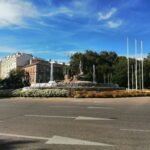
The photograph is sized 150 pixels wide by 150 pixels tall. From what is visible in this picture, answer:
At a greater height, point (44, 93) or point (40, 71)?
point (40, 71)

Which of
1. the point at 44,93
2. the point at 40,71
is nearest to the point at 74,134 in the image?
the point at 44,93

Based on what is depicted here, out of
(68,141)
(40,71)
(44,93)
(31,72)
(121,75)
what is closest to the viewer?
(68,141)

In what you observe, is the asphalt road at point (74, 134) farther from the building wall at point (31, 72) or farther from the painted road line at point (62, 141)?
the building wall at point (31, 72)

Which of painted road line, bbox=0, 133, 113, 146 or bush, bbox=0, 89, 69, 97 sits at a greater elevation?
bush, bbox=0, 89, 69, 97

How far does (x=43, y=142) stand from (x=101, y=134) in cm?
218

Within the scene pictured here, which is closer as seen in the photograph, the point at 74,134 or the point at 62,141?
the point at 62,141

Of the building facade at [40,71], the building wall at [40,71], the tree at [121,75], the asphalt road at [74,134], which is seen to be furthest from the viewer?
the building wall at [40,71]

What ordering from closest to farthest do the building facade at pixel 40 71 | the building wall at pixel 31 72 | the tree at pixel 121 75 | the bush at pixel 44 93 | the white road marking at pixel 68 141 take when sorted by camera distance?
the white road marking at pixel 68 141, the bush at pixel 44 93, the tree at pixel 121 75, the building facade at pixel 40 71, the building wall at pixel 31 72

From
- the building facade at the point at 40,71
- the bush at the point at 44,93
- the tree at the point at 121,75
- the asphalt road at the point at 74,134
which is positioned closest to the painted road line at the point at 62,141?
the asphalt road at the point at 74,134

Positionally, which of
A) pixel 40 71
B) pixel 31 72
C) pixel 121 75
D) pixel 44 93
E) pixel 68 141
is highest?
pixel 40 71

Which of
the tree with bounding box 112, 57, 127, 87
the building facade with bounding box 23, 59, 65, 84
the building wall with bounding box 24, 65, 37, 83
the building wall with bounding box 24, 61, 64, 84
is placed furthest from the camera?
the building wall with bounding box 24, 65, 37, 83

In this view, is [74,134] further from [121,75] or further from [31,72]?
[31,72]

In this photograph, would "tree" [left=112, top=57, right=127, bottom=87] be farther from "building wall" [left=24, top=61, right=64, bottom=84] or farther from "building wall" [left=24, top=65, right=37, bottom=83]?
"building wall" [left=24, top=65, right=37, bottom=83]

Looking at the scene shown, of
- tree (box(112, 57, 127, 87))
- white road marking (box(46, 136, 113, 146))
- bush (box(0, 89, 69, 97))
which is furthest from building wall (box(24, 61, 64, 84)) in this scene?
white road marking (box(46, 136, 113, 146))
